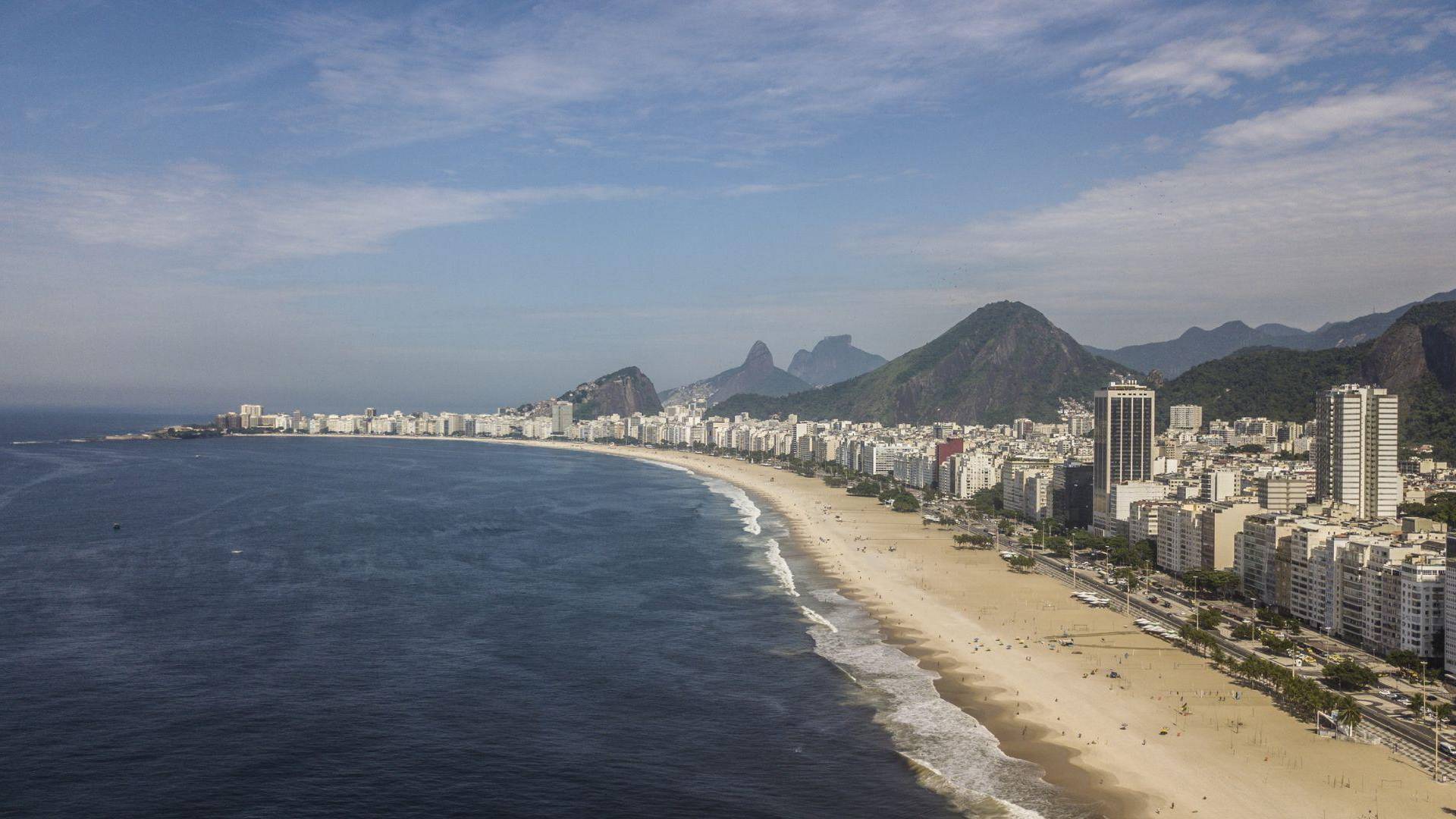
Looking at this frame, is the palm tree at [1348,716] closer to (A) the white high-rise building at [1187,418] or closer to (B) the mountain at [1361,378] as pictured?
(B) the mountain at [1361,378]

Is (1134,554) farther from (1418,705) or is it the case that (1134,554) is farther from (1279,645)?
(1418,705)

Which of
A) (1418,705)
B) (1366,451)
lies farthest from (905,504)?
(1418,705)

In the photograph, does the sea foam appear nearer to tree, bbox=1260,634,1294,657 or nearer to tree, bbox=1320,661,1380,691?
tree, bbox=1320,661,1380,691

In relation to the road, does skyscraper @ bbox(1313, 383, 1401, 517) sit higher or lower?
higher

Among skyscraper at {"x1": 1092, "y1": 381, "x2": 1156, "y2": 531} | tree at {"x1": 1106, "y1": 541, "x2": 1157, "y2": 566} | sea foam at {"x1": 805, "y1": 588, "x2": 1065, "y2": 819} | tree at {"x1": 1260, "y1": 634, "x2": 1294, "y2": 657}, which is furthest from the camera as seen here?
skyscraper at {"x1": 1092, "y1": 381, "x2": 1156, "y2": 531}

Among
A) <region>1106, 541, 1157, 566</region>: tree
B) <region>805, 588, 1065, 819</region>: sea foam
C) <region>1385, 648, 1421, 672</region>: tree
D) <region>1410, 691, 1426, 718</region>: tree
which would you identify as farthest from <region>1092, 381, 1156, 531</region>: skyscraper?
<region>1410, 691, 1426, 718</region>: tree

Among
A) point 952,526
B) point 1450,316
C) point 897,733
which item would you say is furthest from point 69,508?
point 1450,316
